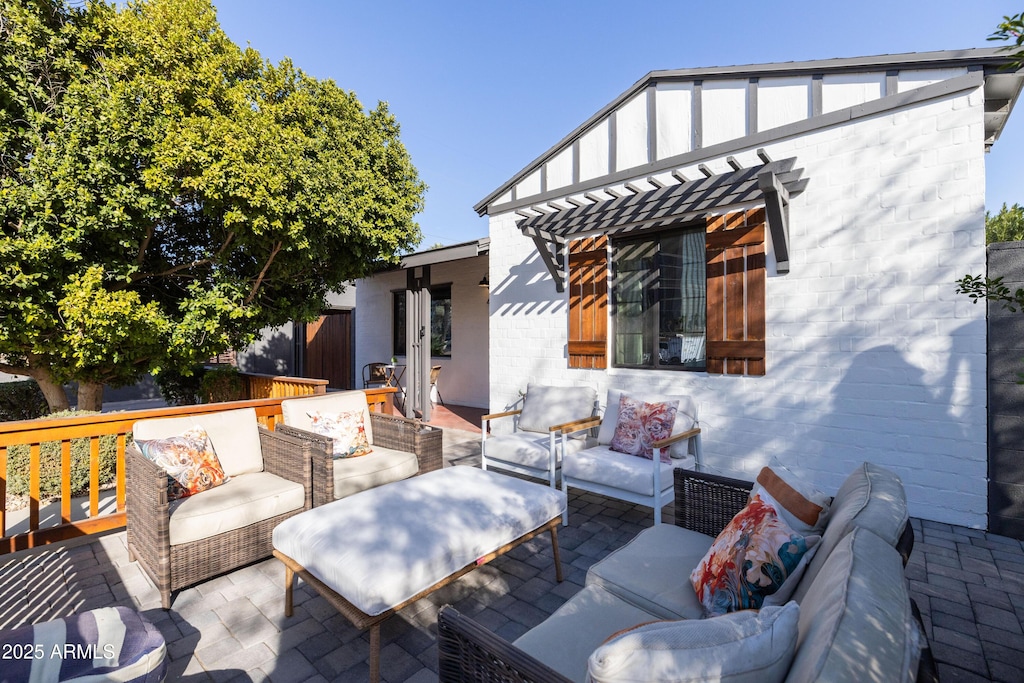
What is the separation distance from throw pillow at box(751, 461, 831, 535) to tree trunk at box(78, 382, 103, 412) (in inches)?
263

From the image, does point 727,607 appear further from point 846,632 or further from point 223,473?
point 223,473

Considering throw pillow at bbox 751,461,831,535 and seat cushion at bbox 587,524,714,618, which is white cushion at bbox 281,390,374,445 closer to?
seat cushion at bbox 587,524,714,618

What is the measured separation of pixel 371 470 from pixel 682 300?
319cm

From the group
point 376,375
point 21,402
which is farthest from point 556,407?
point 21,402

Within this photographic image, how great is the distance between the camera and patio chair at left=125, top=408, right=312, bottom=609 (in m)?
2.33

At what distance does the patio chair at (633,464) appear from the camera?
303 cm

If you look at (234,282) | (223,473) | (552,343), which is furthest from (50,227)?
(552,343)

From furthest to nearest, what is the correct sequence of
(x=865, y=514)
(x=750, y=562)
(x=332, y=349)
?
(x=332, y=349)
(x=750, y=562)
(x=865, y=514)

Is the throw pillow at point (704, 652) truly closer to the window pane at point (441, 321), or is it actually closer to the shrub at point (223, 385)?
the shrub at point (223, 385)

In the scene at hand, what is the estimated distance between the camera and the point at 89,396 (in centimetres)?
518

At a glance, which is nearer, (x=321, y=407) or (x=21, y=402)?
(x=321, y=407)

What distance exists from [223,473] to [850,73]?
5.52 meters

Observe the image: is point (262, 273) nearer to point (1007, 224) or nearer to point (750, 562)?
point (750, 562)

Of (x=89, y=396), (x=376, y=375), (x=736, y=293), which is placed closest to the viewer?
(x=736, y=293)
